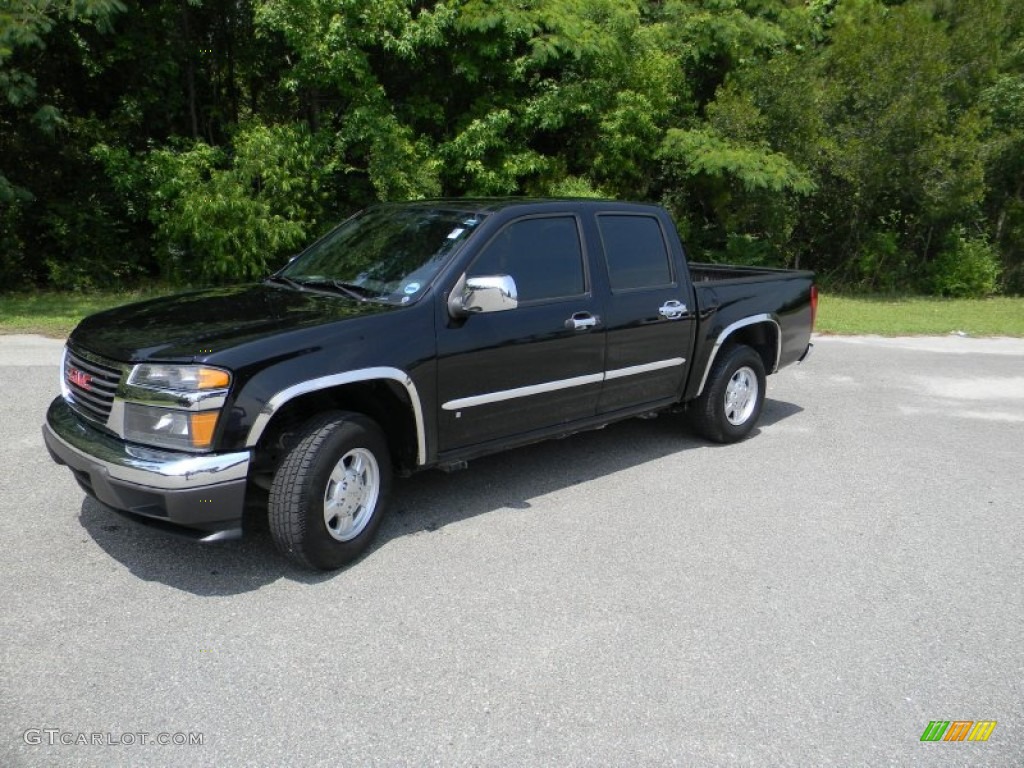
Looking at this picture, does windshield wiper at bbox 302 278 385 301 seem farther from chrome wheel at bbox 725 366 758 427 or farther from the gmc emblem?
chrome wheel at bbox 725 366 758 427

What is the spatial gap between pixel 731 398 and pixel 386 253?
10.1 feet

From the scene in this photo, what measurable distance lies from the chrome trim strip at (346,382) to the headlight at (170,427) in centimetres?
19

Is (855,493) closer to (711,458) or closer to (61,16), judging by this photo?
(711,458)

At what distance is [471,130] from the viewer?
14.7 m

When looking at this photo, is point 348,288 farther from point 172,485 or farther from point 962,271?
point 962,271

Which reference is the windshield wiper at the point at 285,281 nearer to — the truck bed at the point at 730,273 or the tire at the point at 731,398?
the tire at the point at 731,398

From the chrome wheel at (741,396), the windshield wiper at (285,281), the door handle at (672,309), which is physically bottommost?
the chrome wheel at (741,396)

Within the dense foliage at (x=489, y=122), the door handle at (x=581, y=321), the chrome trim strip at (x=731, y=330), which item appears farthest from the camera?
the dense foliage at (x=489, y=122)

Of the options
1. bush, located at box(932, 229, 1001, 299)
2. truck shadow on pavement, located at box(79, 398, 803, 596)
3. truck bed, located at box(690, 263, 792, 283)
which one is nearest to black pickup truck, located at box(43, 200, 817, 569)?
truck shadow on pavement, located at box(79, 398, 803, 596)

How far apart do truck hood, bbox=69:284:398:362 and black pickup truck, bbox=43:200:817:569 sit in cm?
2

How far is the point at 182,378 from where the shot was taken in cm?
384

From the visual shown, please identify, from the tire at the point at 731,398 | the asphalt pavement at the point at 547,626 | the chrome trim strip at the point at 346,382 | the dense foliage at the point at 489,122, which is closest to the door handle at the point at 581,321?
the asphalt pavement at the point at 547,626

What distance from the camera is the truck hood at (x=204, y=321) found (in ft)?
13.1

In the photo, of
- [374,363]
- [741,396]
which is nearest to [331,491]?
[374,363]
